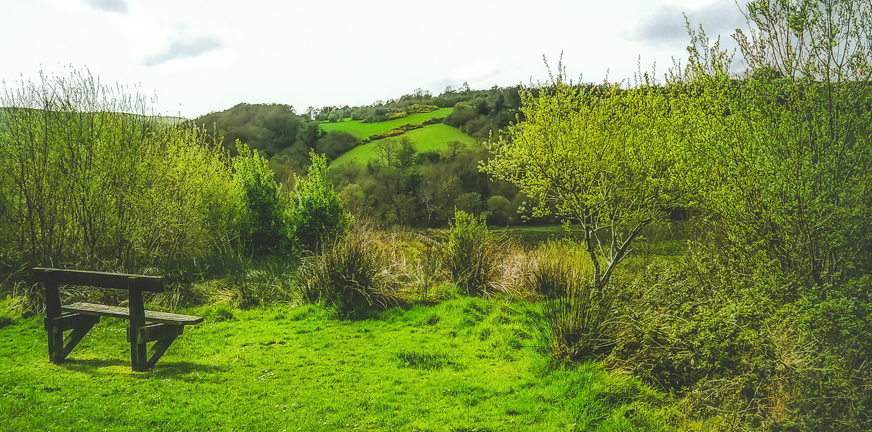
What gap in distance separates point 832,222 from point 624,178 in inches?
168

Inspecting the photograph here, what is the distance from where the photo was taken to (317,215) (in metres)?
11.8

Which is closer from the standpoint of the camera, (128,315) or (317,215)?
(128,315)

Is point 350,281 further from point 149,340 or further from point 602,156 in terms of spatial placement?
point 602,156

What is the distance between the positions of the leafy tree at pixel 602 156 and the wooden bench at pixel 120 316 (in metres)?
5.72

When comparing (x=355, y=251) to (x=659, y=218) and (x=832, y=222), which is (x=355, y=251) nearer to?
(x=659, y=218)

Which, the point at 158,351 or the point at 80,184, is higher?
the point at 80,184

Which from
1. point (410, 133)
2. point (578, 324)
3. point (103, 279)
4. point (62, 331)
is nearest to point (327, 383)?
point (103, 279)

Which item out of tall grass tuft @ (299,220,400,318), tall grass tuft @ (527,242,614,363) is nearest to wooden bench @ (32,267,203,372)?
tall grass tuft @ (299,220,400,318)

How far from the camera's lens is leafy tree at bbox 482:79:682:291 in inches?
310

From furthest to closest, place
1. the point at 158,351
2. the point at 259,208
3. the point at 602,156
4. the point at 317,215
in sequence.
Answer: the point at 259,208
the point at 317,215
the point at 602,156
the point at 158,351

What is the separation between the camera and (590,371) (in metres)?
5.24

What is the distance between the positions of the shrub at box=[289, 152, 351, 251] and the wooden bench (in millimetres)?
5884

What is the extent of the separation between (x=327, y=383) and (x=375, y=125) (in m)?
31.8

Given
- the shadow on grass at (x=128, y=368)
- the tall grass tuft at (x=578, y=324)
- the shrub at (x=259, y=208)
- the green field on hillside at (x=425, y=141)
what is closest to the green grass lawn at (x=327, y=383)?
the shadow on grass at (x=128, y=368)
